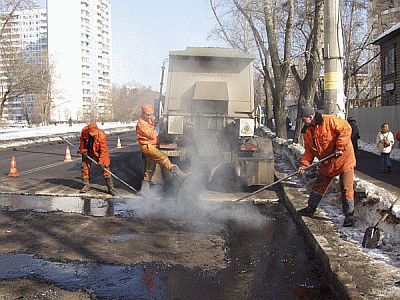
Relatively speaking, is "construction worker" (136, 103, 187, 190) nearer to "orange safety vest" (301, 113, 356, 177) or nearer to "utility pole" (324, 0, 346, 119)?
"orange safety vest" (301, 113, 356, 177)

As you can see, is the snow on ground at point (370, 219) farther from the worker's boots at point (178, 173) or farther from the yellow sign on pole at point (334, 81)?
the worker's boots at point (178, 173)

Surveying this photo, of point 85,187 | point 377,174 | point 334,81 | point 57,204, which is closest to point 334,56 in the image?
point 334,81

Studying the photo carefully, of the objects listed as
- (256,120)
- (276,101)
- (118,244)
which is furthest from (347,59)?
(118,244)

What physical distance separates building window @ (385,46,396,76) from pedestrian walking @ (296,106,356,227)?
940 inches

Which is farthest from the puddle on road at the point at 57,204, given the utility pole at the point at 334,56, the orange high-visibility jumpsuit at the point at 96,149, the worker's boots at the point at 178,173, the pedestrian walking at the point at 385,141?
the pedestrian walking at the point at 385,141

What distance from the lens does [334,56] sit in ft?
27.6

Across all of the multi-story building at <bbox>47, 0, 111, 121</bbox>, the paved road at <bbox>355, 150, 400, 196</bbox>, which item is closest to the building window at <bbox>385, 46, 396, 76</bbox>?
the paved road at <bbox>355, 150, 400, 196</bbox>

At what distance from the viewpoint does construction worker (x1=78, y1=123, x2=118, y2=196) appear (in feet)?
29.8

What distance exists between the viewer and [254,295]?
401 cm

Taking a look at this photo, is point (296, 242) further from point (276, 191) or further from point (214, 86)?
point (214, 86)

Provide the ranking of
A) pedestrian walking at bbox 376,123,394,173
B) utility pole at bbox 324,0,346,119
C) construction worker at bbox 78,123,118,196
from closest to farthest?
1. utility pole at bbox 324,0,346,119
2. construction worker at bbox 78,123,118,196
3. pedestrian walking at bbox 376,123,394,173

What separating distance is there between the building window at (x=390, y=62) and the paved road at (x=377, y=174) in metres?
13.8

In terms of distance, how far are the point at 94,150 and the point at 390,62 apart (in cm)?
2422

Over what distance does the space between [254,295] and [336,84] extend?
5499mm
